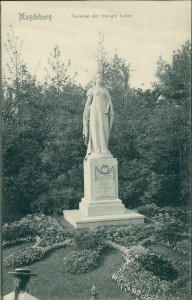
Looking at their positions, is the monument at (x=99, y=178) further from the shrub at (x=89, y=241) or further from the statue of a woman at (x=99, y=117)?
the shrub at (x=89, y=241)

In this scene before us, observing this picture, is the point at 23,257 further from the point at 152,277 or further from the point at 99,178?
the point at 99,178

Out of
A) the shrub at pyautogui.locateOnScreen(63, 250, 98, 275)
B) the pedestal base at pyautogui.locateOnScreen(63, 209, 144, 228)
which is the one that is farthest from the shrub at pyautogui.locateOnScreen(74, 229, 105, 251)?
the pedestal base at pyautogui.locateOnScreen(63, 209, 144, 228)

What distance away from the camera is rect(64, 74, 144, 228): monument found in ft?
34.7

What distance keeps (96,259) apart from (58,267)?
0.82 m

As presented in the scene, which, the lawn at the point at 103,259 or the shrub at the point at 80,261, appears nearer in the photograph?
the lawn at the point at 103,259

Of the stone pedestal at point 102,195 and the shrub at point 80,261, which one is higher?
the stone pedestal at point 102,195

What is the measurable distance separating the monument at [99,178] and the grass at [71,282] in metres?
2.26

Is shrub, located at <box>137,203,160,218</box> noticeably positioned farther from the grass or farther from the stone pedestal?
the grass

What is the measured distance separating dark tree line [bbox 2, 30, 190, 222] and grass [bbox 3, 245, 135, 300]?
6.03 m

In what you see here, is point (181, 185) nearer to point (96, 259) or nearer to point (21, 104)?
point (21, 104)

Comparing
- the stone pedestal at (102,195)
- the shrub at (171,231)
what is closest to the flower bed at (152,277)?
the shrub at (171,231)

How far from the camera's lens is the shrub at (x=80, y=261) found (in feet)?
25.0

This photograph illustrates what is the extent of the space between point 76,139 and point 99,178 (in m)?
4.07

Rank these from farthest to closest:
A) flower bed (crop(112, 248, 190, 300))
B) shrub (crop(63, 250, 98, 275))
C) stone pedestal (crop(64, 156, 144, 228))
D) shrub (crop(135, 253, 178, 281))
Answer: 1. stone pedestal (crop(64, 156, 144, 228))
2. shrub (crop(63, 250, 98, 275))
3. shrub (crop(135, 253, 178, 281))
4. flower bed (crop(112, 248, 190, 300))
